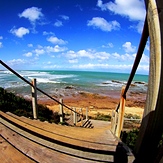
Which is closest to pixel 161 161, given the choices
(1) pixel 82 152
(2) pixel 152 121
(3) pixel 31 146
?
(2) pixel 152 121

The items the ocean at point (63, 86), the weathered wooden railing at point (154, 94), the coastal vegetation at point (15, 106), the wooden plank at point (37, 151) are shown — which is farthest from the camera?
the ocean at point (63, 86)

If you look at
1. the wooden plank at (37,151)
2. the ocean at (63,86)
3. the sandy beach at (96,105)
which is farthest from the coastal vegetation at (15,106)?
the sandy beach at (96,105)

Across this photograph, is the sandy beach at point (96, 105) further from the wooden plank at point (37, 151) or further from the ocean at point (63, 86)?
the wooden plank at point (37, 151)

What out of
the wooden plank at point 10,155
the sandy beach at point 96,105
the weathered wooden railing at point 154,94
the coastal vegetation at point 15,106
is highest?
the weathered wooden railing at point 154,94

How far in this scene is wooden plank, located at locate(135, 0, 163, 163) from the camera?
1087mm

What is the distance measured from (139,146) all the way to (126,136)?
20.3ft

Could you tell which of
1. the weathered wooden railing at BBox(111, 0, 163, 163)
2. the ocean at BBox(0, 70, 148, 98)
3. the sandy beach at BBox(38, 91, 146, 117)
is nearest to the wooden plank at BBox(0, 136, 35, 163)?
the weathered wooden railing at BBox(111, 0, 163, 163)

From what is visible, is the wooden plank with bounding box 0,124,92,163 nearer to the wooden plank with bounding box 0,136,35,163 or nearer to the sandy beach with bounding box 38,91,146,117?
the wooden plank with bounding box 0,136,35,163

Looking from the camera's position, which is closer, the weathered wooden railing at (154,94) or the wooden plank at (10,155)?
the weathered wooden railing at (154,94)

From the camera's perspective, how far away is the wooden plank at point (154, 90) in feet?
3.57

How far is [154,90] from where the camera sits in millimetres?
1158

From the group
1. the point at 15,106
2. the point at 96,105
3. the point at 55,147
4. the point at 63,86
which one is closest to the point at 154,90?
the point at 55,147

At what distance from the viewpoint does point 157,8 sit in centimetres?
106

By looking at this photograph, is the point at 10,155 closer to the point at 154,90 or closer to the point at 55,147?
the point at 55,147
